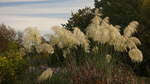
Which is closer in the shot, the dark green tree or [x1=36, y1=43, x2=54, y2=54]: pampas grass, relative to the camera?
[x1=36, y1=43, x2=54, y2=54]: pampas grass

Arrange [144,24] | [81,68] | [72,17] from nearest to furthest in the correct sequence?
1. [81,68]
2. [144,24]
3. [72,17]

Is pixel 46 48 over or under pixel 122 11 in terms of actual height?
under

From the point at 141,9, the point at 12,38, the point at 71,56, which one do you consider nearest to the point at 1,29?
the point at 12,38

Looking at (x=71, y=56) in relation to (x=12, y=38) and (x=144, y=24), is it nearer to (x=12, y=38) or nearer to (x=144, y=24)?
(x=144, y=24)

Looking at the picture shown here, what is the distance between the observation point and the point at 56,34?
11.3 meters

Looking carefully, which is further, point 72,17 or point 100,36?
point 72,17

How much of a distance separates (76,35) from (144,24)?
1368 cm

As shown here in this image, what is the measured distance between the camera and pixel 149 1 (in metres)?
24.8

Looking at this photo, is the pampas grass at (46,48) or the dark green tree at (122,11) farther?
the dark green tree at (122,11)

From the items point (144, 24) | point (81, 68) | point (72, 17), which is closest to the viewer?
point (81, 68)

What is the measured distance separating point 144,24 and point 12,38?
9.91 metres

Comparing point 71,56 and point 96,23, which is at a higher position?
point 96,23

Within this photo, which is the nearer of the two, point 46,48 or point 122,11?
point 46,48

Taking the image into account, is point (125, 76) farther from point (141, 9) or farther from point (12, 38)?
point (12, 38)
